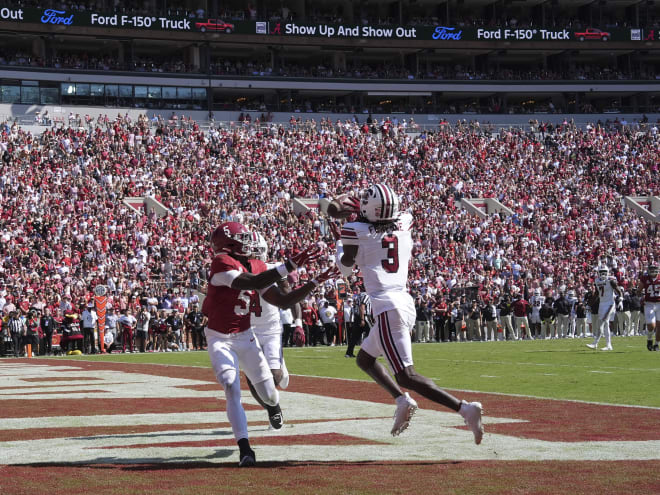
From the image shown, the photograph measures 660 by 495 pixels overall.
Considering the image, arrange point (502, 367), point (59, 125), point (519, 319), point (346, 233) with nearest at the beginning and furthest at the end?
point (346, 233) < point (502, 367) < point (519, 319) < point (59, 125)

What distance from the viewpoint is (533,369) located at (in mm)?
16672

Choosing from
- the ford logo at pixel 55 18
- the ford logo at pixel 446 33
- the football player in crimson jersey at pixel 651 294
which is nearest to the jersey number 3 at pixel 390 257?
the football player in crimson jersey at pixel 651 294

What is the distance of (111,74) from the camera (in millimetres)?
51250

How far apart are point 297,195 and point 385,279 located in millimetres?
34691

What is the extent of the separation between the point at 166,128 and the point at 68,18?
34.2ft

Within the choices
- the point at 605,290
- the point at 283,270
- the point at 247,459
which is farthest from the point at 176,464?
the point at 605,290

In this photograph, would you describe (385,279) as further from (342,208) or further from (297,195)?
(297,195)

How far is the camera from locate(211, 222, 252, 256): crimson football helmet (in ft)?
24.9

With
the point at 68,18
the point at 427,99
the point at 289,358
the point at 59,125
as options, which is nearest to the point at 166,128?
the point at 59,125

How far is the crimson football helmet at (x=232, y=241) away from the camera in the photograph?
7594mm

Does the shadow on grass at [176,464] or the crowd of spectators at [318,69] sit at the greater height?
the crowd of spectators at [318,69]

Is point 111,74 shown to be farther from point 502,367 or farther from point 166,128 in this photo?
point 502,367

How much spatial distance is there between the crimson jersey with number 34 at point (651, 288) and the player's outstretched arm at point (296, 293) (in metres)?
14.0

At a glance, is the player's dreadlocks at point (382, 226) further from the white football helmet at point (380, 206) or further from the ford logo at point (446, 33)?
the ford logo at point (446, 33)
